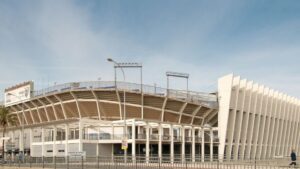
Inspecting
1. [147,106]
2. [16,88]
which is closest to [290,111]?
[147,106]

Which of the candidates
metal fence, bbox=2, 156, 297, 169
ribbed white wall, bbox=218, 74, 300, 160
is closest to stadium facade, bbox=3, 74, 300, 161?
ribbed white wall, bbox=218, 74, 300, 160

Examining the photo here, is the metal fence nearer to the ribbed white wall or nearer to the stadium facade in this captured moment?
the stadium facade

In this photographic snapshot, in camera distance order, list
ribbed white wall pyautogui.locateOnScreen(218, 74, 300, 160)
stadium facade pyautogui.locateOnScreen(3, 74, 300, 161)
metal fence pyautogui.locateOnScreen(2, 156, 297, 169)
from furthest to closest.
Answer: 1. ribbed white wall pyautogui.locateOnScreen(218, 74, 300, 160)
2. stadium facade pyautogui.locateOnScreen(3, 74, 300, 161)
3. metal fence pyautogui.locateOnScreen(2, 156, 297, 169)

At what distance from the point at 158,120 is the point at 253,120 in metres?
20.2

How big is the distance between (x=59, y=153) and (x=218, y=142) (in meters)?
28.7

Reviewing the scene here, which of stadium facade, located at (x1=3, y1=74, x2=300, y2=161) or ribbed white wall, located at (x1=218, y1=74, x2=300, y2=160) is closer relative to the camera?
stadium facade, located at (x1=3, y1=74, x2=300, y2=161)

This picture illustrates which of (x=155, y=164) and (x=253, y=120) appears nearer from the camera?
(x=155, y=164)

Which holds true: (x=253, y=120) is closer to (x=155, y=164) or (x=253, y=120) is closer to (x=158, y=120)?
(x=158, y=120)

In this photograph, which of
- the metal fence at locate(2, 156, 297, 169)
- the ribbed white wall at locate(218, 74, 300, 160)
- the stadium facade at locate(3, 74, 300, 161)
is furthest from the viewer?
the ribbed white wall at locate(218, 74, 300, 160)

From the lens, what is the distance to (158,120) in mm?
77188

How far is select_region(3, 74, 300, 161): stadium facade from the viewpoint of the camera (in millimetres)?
67500

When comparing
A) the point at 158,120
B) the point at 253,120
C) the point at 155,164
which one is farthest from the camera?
the point at 253,120

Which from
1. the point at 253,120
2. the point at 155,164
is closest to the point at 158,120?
the point at 253,120

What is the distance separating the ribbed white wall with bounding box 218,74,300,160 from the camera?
77.5m
